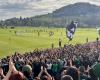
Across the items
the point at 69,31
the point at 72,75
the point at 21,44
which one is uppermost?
the point at 72,75

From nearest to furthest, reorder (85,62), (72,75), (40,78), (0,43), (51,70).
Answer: (72,75) → (40,78) → (51,70) → (85,62) → (0,43)

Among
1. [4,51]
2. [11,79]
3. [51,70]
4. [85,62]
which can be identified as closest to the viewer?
[11,79]

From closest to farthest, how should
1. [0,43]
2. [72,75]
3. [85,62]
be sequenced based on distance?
[72,75]
[85,62]
[0,43]

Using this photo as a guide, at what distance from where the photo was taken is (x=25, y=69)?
1152cm

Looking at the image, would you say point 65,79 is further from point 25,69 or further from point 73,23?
point 73,23

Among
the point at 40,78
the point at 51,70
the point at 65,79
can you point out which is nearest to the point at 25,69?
the point at 40,78

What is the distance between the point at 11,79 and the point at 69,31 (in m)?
33.5

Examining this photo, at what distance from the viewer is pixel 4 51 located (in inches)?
2744

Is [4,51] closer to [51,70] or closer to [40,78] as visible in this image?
[51,70]

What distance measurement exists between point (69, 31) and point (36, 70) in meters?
21.4

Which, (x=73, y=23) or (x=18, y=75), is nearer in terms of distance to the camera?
(x=18, y=75)

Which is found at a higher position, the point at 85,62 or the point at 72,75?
the point at 72,75

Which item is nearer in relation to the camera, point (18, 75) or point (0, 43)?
point (18, 75)

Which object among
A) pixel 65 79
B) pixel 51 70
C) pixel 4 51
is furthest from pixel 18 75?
pixel 4 51
